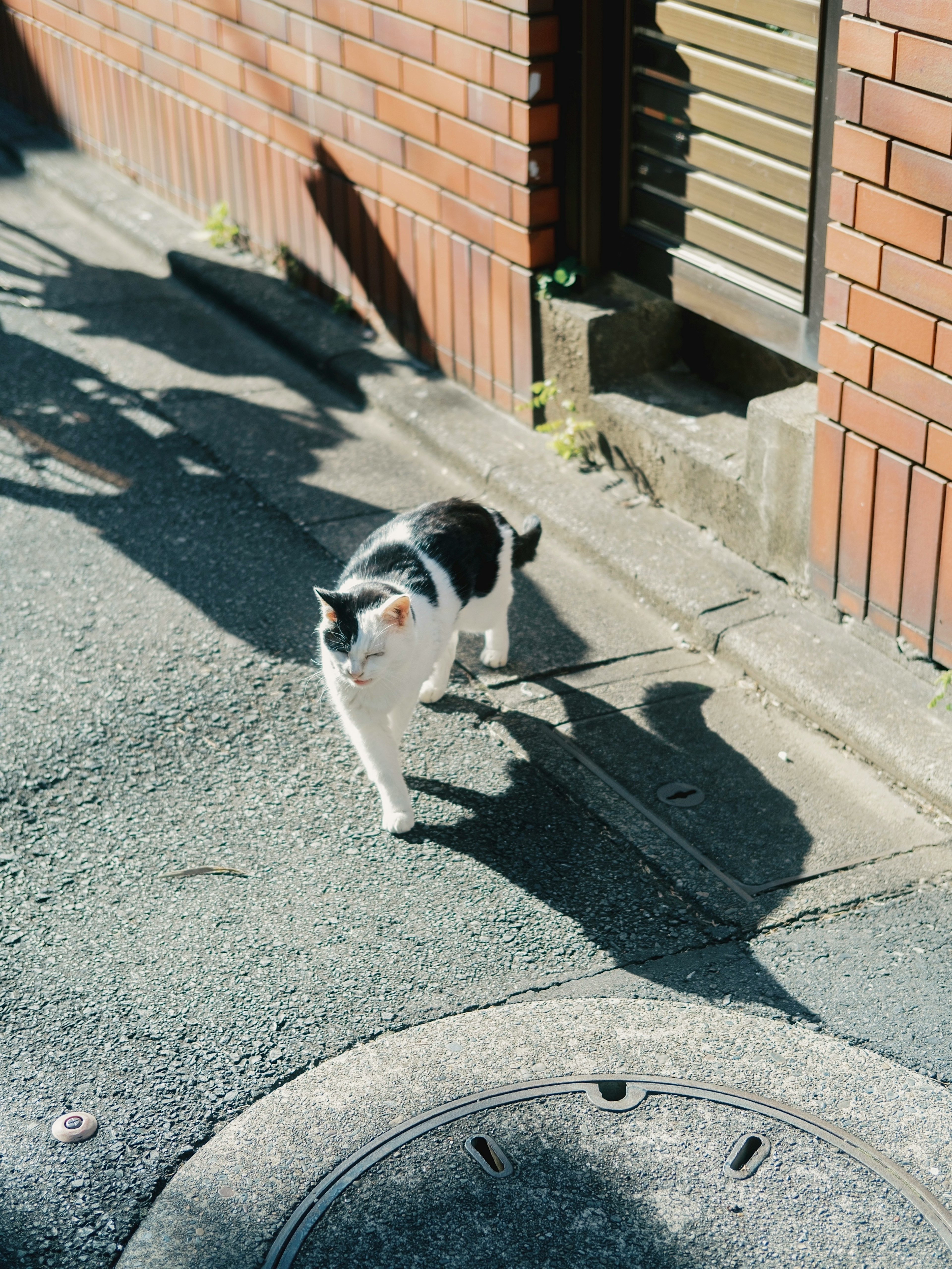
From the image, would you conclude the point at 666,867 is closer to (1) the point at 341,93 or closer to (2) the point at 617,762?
(2) the point at 617,762

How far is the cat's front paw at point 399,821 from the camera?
391 centimetres

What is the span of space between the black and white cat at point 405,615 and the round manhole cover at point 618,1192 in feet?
3.62

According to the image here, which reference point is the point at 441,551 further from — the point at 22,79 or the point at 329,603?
the point at 22,79

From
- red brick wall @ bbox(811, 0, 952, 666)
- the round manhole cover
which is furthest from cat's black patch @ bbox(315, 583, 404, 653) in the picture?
red brick wall @ bbox(811, 0, 952, 666)

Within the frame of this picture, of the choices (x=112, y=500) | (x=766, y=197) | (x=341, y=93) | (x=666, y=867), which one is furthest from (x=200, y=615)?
(x=341, y=93)

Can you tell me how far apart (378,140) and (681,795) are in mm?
3683

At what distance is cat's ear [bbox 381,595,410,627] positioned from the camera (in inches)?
139

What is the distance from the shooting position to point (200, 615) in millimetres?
5020

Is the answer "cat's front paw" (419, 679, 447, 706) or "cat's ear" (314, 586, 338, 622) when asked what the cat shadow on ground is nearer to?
"cat's front paw" (419, 679, 447, 706)

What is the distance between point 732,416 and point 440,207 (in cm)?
166

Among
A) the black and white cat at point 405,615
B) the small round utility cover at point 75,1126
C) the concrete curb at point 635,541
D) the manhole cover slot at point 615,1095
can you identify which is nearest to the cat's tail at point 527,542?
the black and white cat at point 405,615

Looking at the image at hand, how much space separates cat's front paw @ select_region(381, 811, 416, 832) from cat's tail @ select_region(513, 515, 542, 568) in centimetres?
100

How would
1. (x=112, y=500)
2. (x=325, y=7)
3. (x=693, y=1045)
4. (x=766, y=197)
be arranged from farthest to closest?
(x=325, y=7), (x=112, y=500), (x=766, y=197), (x=693, y=1045)

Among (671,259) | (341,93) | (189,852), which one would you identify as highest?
(341,93)
